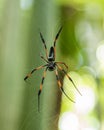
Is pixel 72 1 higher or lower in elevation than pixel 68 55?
higher

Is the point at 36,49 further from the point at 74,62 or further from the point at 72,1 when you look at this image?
the point at 72,1

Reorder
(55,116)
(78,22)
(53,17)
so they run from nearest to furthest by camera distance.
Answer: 1. (55,116)
2. (53,17)
3. (78,22)

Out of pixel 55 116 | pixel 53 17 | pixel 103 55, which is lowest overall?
pixel 55 116

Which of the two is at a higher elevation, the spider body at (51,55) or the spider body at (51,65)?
the spider body at (51,55)

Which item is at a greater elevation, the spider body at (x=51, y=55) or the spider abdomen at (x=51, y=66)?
the spider body at (x=51, y=55)

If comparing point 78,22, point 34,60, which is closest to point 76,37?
point 78,22

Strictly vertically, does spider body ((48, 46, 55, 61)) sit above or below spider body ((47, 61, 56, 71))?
above

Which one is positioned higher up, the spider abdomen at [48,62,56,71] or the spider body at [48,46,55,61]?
the spider body at [48,46,55,61]

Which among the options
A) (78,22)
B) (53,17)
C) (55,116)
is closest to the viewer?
(55,116)
